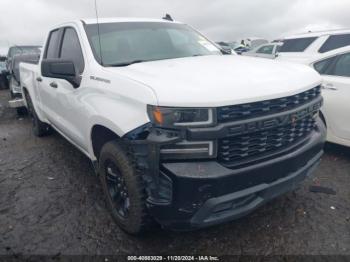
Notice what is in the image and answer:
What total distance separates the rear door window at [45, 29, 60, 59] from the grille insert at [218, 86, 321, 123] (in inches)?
113

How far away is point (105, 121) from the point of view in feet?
8.75

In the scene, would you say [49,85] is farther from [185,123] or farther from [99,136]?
[185,123]

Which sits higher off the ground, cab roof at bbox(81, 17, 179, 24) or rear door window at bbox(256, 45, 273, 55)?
cab roof at bbox(81, 17, 179, 24)

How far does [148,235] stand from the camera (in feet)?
9.34

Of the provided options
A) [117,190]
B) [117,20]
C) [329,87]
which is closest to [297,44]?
[329,87]

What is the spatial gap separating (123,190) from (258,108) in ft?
4.28

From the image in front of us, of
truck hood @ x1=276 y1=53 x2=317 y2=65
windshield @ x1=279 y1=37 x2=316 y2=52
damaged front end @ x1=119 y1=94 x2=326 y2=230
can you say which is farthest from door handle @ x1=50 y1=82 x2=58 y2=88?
windshield @ x1=279 y1=37 x2=316 y2=52

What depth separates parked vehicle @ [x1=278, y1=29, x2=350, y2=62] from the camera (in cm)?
780

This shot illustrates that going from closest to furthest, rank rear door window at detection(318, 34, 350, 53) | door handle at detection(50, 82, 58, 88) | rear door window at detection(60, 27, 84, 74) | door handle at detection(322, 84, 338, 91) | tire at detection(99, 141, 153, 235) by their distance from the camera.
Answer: tire at detection(99, 141, 153, 235) < rear door window at detection(60, 27, 84, 74) < door handle at detection(50, 82, 58, 88) < door handle at detection(322, 84, 338, 91) < rear door window at detection(318, 34, 350, 53)

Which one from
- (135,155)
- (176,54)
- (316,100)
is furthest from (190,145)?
(176,54)

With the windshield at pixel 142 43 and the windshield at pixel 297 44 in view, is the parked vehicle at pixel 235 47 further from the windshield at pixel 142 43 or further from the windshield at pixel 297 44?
the windshield at pixel 297 44

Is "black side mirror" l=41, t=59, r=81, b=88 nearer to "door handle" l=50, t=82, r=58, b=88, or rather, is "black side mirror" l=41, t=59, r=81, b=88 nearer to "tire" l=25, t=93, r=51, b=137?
"door handle" l=50, t=82, r=58, b=88

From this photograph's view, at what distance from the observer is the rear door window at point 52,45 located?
428cm

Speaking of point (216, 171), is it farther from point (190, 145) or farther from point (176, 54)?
point (176, 54)
